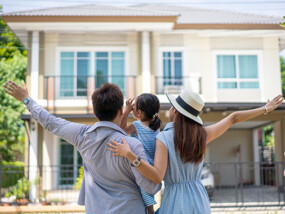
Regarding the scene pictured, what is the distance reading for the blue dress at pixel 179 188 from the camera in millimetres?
2449

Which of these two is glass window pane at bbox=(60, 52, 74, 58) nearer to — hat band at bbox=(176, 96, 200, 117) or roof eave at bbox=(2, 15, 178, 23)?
roof eave at bbox=(2, 15, 178, 23)

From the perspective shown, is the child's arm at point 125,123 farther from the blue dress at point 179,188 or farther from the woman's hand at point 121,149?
the woman's hand at point 121,149

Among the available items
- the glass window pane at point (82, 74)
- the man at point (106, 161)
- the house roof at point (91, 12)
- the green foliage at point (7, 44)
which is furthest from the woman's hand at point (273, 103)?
the green foliage at point (7, 44)

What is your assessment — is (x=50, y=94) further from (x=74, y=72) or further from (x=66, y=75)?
(x=74, y=72)

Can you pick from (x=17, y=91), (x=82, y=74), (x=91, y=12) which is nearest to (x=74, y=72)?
(x=82, y=74)

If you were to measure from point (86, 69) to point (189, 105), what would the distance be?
12.2 m

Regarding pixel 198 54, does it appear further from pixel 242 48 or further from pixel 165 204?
pixel 165 204

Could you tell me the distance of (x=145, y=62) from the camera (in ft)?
45.5

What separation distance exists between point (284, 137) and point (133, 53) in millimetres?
6934

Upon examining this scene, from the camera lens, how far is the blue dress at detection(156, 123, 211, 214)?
2449 millimetres

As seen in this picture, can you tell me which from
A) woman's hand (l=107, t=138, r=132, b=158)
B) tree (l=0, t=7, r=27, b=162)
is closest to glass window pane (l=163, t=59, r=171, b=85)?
tree (l=0, t=7, r=27, b=162)

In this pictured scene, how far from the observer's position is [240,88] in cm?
1477

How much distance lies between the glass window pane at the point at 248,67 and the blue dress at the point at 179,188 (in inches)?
510

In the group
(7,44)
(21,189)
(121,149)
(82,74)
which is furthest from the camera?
Result: (7,44)
